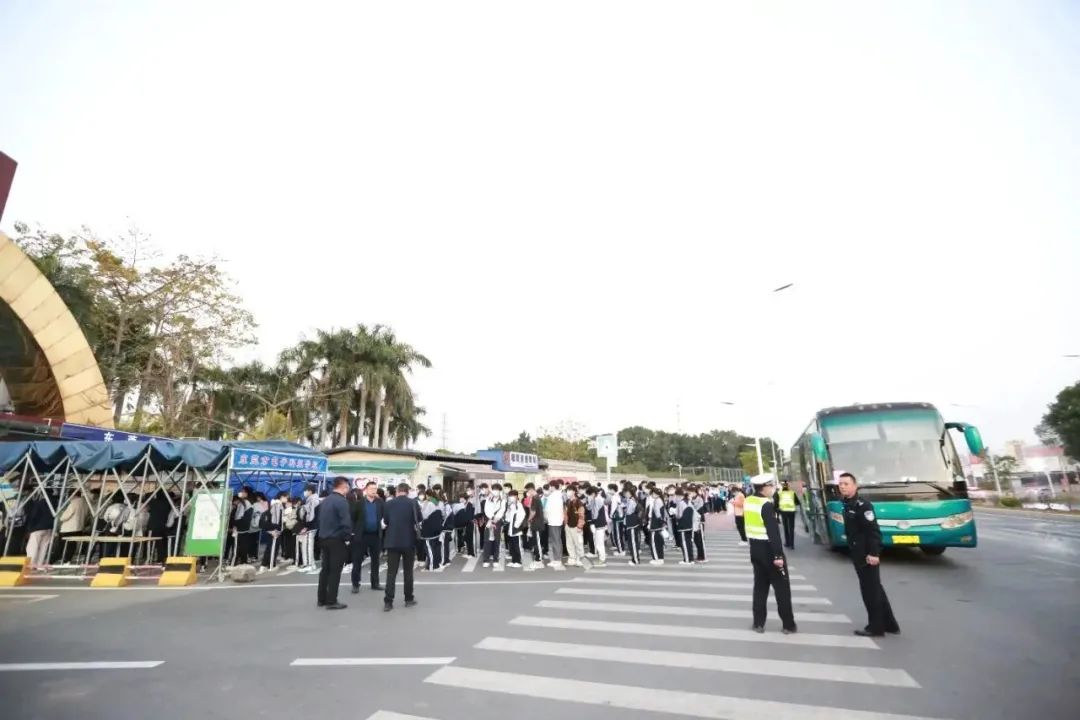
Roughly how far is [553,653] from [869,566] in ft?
13.0

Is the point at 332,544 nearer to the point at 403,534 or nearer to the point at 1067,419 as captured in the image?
the point at 403,534

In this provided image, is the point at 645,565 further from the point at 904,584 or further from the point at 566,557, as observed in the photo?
the point at 904,584

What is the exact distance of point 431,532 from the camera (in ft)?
42.3

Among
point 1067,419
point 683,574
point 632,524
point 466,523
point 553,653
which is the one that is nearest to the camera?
point 553,653

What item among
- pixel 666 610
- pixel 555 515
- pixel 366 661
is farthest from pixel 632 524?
pixel 366 661

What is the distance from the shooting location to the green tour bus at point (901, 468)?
1060 centimetres

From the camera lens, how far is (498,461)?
3891 centimetres

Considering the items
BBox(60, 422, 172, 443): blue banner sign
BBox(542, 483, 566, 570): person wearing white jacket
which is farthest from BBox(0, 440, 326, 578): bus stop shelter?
BBox(542, 483, 566, 570): person wearing white jacket

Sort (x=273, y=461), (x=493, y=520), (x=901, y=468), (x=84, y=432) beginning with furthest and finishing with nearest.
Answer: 1. (x=84, y=432)
2. (x=273, y=461)
3. (x=493, y=520)
4. (x=901, y=468)

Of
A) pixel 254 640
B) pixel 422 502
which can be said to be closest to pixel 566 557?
pixel 422 502

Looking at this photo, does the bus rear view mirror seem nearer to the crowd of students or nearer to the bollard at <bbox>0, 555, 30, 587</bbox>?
the crowd of students

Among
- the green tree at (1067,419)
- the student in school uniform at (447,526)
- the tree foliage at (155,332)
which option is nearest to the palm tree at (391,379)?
the tree foliage at (155,332)

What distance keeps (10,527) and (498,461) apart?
2762 cm

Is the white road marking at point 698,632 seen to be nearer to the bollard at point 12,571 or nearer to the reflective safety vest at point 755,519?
the reflective safety vest at point 755,519
